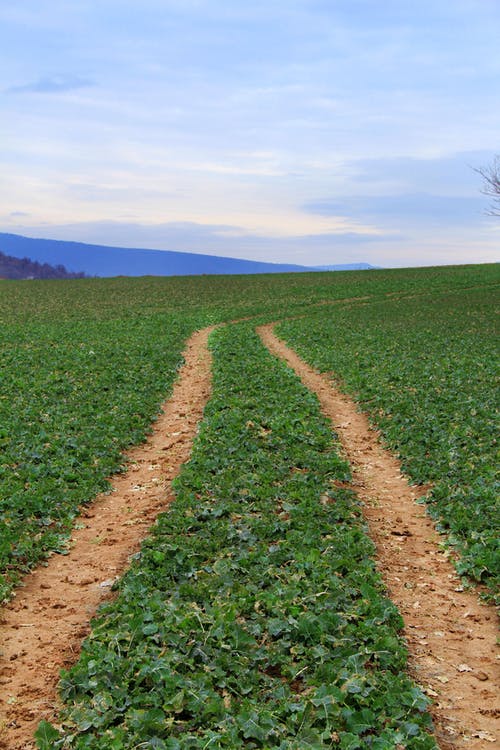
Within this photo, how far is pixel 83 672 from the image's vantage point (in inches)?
238

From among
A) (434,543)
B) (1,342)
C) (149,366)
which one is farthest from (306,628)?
(1,342)

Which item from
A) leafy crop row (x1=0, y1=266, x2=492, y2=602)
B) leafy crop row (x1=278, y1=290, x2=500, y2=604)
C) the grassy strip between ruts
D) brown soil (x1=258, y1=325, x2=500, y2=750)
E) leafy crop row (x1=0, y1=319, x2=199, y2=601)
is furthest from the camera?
leafy crop row (x1=0, y1=266, x2=492, y2=602)

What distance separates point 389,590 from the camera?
8.23 meters

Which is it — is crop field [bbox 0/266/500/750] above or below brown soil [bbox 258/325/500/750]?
above

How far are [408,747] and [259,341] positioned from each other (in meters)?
26.5

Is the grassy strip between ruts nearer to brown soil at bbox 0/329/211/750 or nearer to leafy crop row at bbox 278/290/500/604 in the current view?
brown soil at bbox 0/329/211/750

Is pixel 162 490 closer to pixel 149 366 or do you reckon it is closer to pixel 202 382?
pixel 202 382

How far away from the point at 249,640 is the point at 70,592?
3024mm

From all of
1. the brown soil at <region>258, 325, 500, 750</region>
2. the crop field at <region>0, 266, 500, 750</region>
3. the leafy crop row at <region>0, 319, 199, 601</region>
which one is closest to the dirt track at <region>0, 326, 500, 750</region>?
the brown soil at <region>258, 325, 500, 750</region>

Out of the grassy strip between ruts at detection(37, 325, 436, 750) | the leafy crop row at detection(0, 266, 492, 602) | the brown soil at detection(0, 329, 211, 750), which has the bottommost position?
the brown soil at detection(0, 329, 211, 750)

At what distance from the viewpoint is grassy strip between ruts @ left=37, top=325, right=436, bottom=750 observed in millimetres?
5375

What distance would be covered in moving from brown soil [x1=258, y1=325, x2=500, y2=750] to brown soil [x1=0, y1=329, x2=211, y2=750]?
3.75 m

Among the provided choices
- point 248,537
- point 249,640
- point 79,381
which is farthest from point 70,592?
point 79,381

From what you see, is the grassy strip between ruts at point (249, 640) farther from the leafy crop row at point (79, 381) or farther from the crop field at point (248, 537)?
the leafy crop row at point (79, 381)
